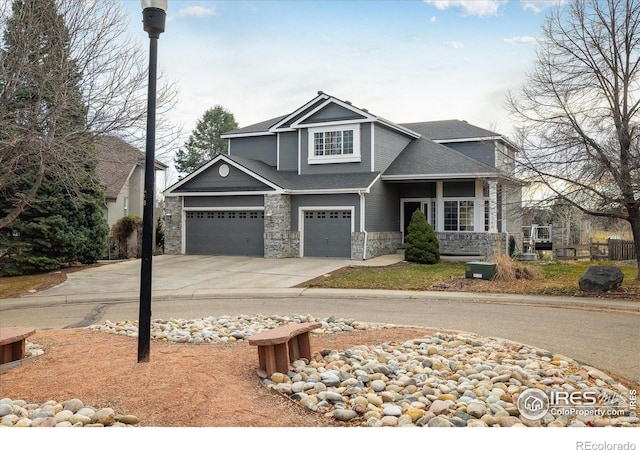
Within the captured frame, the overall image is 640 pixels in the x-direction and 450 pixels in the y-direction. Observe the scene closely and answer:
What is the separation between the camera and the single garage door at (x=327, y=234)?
21.0 metres

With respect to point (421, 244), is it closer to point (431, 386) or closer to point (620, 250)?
point (620, 250)

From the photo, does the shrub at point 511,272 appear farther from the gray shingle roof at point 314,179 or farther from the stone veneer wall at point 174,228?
the stone veneer wall at point 174,228

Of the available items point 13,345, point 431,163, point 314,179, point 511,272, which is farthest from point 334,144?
point 13,345

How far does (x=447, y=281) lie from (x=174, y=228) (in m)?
13.6

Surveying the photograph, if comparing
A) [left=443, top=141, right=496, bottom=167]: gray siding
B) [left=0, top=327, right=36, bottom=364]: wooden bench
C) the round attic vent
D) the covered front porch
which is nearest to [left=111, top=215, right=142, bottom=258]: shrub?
the round attic vent

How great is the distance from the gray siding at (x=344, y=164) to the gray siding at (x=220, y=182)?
2.42 m

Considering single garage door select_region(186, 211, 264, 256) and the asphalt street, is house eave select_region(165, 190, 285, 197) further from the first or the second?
the asphalt street

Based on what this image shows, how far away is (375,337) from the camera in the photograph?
6992mm

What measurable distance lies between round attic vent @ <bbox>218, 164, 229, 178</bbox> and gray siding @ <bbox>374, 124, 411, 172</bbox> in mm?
6603

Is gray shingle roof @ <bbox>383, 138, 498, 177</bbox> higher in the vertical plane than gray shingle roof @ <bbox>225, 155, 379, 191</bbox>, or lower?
higher

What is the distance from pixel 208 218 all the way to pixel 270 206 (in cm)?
352

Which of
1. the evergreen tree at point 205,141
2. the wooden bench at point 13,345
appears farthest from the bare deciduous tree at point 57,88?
the evergreen tree at point 205,141

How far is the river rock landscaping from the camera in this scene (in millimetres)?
4055

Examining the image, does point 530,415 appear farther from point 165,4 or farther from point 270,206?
point 270,206
